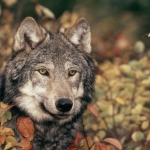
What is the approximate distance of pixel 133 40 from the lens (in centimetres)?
1703

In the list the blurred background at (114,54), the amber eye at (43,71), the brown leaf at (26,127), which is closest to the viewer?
the brown leaf at (26,127)

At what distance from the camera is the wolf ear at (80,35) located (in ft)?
22.2

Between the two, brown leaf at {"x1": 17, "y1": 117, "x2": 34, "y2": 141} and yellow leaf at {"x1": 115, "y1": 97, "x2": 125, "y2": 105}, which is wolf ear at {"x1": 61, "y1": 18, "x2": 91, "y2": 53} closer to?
yellow leaf at {"x1": 115, "y1": 97, "x2": 125, "y2": 105}

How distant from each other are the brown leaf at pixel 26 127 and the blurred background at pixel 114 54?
1495 mm

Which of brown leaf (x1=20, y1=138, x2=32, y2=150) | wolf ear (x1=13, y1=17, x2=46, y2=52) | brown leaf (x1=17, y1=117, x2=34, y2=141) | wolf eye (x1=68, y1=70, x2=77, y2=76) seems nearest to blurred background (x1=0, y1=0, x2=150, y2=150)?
wolf ear (x1=13, y1=17, x2=46, y2=52)

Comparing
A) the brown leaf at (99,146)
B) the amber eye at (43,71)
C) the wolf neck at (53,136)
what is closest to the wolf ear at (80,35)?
the amber eye at (43,71)

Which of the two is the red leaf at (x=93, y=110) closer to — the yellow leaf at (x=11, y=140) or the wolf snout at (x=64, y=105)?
the wolf snout at (x=64, y=105)

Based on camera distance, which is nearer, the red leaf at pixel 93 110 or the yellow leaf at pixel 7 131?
the yellow leaf at pixel 7 131

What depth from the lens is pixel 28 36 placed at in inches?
253

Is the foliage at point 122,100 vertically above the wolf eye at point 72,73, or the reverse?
the wolf eye at point 72,73

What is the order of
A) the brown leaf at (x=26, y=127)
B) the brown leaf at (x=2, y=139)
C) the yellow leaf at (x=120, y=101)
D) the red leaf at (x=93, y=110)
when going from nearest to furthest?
the brown leaf at (x=2, y=139) → the brown leaf at (x=26, y=127) → the red leaf at (x=93, y=110) → the yellow leaf at (x=120, y=101)

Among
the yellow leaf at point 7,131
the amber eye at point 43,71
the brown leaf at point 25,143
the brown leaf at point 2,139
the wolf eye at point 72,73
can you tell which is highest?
the amber eye at point 43,71

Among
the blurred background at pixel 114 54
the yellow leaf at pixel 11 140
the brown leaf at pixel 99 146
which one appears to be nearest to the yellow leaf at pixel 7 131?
the yellow leaf at pixel 11 140

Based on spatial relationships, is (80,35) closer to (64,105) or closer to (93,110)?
(93,110)
